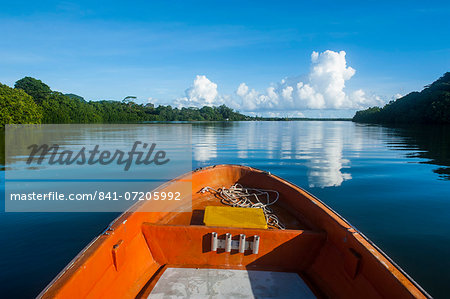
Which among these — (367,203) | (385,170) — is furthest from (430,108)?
(367,203)

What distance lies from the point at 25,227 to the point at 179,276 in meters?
4.19

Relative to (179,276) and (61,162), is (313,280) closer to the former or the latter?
(179,276)

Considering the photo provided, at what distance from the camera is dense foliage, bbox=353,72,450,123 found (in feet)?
183

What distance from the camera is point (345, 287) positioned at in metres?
2.75

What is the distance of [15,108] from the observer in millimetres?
39844

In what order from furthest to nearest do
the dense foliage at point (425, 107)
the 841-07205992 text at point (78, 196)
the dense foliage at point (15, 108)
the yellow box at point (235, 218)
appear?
the dense foliage at point (425, 107), the dense foliage at point (15, 108), the 841-07205992 text at point (78, 196), the yellow box at point (235, 218)

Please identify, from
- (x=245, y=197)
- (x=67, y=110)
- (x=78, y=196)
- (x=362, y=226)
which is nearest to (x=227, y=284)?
(x=245, y=197)

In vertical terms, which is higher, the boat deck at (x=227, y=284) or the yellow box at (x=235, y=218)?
the yellow box at (x=235, y=218)

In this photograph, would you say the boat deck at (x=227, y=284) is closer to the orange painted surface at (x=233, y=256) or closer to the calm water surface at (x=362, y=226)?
the orange painted surface at (x=233, y=256)

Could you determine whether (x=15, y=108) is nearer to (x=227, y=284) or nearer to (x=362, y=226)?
(x=227, y=284)

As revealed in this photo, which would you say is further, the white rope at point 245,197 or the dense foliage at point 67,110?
the dense foliage at point 67,110

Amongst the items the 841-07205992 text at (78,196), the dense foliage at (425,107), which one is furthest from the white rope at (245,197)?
the dense foliage at (425,107)

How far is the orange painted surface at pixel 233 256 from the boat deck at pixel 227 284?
132 mm

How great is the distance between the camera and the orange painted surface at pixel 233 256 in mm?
2305
